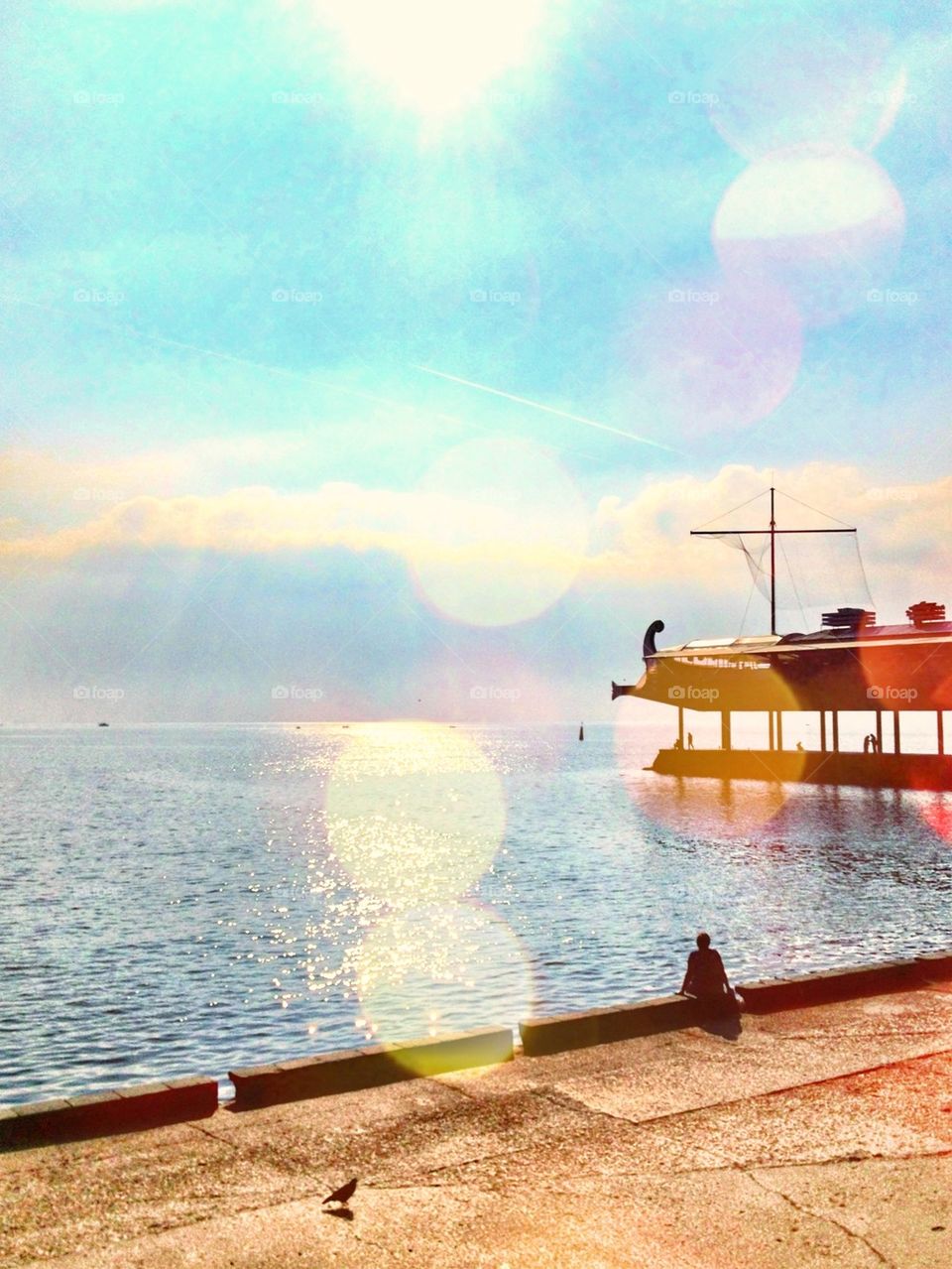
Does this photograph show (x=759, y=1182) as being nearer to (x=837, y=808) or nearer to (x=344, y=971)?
(x=344, y=971)

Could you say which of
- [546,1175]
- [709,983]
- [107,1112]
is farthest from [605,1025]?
[107,1112]

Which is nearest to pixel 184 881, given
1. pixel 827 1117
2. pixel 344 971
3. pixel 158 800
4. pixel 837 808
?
pixel 344 971

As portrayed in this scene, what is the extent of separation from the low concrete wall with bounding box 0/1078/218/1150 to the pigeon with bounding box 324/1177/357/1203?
2720 millimetres

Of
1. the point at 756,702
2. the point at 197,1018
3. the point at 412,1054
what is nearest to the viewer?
the point at 412,1054

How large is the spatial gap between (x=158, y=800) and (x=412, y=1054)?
100489 mm

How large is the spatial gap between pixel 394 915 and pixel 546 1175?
33.8 m

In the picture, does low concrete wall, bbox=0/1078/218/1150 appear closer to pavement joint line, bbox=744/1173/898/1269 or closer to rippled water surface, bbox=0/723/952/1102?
pavement joint line, bbox=744/1173/898/1269

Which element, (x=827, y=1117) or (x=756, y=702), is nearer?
(x=827, y=1117)

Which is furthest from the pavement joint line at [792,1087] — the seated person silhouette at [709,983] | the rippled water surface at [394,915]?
the rippled water surface at [394,915]

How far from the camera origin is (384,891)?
48.9 m

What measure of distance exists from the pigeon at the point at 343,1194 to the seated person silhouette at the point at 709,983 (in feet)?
22.5

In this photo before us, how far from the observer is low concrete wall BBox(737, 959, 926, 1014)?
15.6 meters

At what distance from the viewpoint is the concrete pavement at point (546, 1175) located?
837cm

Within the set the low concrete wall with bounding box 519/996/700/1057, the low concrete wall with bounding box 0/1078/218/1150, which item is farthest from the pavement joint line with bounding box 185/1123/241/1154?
the low concrete wall with bounding box 519/996/700/1057
